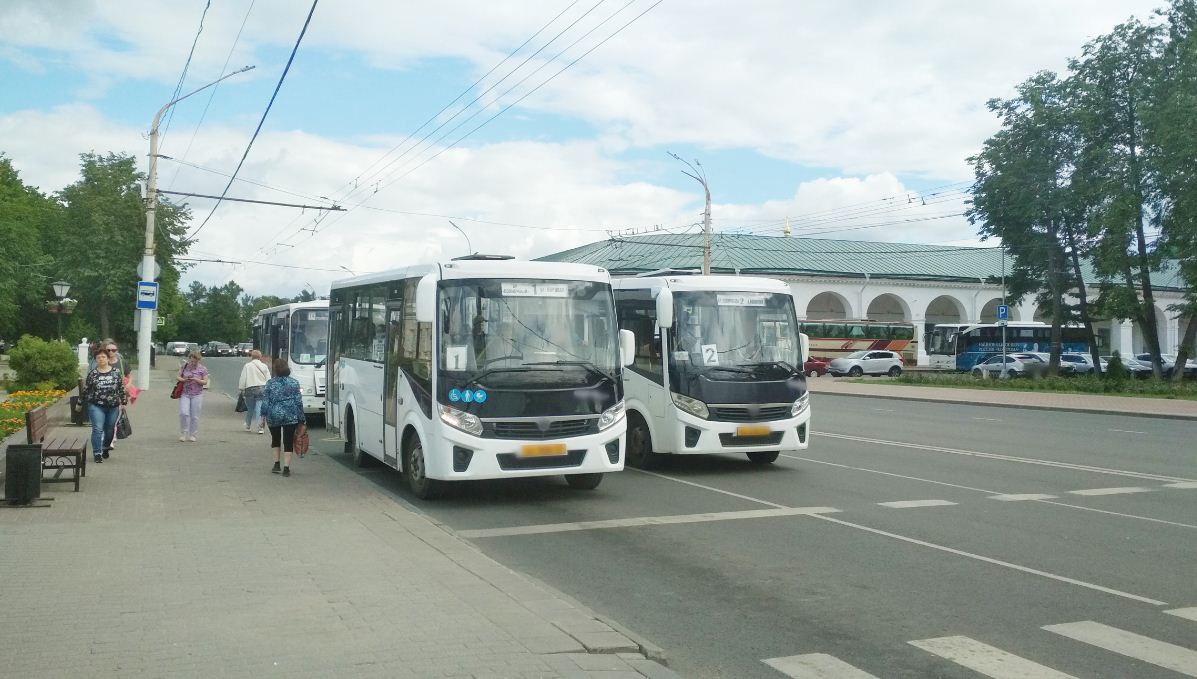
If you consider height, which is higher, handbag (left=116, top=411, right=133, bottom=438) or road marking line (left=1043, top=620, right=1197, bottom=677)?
handbag (left=116, top=411, right=133, bottom=438)

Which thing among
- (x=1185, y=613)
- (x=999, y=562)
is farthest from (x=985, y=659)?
(x=999, y=562)

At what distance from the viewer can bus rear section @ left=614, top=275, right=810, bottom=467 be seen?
14.3 m

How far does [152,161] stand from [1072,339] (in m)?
57.6

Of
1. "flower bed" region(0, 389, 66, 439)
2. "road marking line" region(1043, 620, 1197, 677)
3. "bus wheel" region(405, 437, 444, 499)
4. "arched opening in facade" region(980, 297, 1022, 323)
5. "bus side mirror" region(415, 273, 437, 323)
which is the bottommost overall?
"road marking line" region(1043, 620, 1197, 677)

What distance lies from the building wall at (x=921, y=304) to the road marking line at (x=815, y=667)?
60.0m

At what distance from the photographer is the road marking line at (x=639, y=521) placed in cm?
1018

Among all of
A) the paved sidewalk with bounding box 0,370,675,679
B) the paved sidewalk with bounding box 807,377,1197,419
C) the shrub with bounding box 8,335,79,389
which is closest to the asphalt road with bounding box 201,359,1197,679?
the paved sidewalk with bounding box 0,370,675,679

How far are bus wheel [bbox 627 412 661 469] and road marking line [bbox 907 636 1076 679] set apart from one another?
8756 millimetres

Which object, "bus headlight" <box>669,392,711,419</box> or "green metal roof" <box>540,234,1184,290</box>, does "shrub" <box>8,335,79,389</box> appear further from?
"green metal roof" <box>540,234,1184,290</box>

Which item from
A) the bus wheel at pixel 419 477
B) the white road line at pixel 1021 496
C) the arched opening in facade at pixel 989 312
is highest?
the arched opening in facade at pixel 989 312

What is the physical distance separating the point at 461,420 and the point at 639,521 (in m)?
2.17

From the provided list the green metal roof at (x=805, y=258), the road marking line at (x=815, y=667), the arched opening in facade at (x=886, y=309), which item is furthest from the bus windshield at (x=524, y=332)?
the arched opening in facade at (x=886, y=309)

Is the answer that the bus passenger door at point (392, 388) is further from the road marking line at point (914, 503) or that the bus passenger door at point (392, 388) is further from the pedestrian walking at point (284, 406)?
the road marking line at point (914, 503)

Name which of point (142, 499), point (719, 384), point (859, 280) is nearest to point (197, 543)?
point (142, 499)
